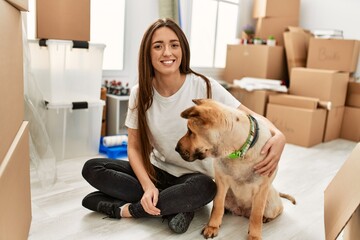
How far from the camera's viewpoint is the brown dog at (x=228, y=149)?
1.16 m

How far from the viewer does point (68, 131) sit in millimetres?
2248

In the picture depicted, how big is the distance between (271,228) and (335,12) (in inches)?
116

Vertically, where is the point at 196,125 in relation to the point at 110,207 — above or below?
above

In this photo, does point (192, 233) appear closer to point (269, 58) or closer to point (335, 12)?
point (269, 58)

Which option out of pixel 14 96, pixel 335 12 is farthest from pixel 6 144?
pixel 335 12

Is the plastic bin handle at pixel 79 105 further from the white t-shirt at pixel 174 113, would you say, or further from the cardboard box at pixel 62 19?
the white t-shirt at pixel 174 113

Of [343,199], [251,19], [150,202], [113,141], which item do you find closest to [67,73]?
[113,141]

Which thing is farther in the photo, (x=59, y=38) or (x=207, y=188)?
(x=59, y=38)

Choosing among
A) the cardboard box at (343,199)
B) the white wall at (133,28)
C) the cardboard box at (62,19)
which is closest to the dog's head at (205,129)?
the cardboard box at (343,199)

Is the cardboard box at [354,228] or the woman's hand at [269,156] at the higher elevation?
the woman's hand at [269,156]

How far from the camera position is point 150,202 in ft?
4.42

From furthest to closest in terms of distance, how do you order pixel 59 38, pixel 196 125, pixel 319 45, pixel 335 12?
pixel 335 12, pixel 319 45, pixel 59 38, pixel 196 125

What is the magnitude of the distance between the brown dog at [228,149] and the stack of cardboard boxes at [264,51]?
2019mm

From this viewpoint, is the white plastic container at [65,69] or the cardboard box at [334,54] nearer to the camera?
the white plastic container at [65,69]
